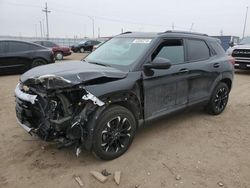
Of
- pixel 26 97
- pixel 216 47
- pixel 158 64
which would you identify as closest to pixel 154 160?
pixel 158 64

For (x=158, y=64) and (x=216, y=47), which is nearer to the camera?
(x=158, y=64)

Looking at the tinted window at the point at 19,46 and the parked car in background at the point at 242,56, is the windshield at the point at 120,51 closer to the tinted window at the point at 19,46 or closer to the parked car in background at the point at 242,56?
the tinted window at the point at 19,46

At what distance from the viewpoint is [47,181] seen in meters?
2.92

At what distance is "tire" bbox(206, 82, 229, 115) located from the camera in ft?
16.5

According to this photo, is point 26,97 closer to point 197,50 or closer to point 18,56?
point 197,50

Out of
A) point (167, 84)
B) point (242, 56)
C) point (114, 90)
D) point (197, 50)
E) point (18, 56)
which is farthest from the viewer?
point (242, 56)

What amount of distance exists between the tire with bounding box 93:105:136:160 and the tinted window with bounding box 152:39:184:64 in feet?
3.50

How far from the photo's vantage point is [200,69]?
176 inches

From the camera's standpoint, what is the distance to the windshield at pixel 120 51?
146 inches

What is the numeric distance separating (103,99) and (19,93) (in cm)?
124

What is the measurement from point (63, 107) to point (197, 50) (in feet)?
9.31

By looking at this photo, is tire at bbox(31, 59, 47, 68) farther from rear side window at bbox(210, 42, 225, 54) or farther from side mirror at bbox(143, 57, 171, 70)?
side mirror at bbox(143, 57, 171, 70)

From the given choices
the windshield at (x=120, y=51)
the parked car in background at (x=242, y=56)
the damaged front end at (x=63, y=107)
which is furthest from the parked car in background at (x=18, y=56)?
the parked car in background at (x=242, y=56)

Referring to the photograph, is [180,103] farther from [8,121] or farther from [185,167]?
[8,121]
